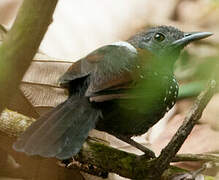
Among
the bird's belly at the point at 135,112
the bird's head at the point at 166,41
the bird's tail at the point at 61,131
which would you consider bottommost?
the bird's tail at the point at 61,131

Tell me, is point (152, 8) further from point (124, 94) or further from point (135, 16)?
point (124, 94)

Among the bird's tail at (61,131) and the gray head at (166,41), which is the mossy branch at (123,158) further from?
the gray head at (166,41)

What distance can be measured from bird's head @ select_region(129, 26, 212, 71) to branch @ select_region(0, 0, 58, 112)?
1.63 m

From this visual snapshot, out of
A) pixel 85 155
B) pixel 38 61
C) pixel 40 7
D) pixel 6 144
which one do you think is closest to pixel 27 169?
pixel 6 144

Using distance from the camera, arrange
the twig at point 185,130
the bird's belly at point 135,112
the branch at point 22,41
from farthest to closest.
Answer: the bird's belly at point 135,112, the twig at point 185,130, the branch at point 22,41

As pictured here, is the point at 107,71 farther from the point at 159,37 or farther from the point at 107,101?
the point at 159,37

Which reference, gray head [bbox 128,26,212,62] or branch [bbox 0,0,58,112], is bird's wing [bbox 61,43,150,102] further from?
branch [bbox 0,0,58,112]

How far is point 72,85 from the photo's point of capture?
8.99 feet

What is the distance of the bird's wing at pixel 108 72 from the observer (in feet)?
7.73

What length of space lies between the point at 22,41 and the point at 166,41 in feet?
6.06

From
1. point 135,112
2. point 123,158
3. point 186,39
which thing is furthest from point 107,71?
point 186,39

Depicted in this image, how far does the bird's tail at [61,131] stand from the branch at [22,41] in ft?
2.60

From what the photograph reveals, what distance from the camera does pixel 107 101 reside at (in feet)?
8.39

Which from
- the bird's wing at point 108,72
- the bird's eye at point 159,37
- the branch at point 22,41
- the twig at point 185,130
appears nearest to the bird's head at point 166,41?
the bird's eye at point 159,37
